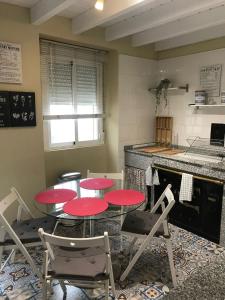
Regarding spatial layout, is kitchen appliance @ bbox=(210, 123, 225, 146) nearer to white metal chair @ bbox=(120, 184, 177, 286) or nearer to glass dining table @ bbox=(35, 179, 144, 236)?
white metal chair @ bbox=(120, 184, 177, 286)

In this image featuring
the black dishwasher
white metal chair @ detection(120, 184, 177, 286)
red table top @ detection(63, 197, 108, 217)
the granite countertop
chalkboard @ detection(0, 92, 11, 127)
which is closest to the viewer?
the granite countertop

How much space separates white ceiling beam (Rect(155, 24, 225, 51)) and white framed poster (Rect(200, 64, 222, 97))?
338 mm

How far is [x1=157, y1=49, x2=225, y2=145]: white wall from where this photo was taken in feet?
9.53

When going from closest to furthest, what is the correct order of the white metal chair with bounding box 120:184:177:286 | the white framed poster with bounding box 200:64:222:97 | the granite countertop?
the granite countertop < the white metal chair with bounding box 120:184:177:286 < the white framed poster with bounding box 200:64:222:97

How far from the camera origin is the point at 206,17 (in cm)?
241

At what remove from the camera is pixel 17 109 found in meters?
2.36

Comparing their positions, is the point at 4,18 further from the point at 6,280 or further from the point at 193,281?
the point at 193,281

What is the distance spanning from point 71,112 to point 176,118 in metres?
1.47

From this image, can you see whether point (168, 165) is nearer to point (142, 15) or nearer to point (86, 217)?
point (86, 217)

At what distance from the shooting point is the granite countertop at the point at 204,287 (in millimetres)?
739

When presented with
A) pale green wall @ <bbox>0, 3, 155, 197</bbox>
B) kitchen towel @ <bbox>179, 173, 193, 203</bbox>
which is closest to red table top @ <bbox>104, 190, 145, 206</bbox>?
kitchen towel @ <bbox>179, 173, 193, 203</bbox>

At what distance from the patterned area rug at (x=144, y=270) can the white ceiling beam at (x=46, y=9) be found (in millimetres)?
2168

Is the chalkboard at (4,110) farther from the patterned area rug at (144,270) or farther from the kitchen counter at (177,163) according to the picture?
the kitchen counter at (177,163)

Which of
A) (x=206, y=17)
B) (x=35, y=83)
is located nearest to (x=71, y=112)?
(x=35, y=83)
